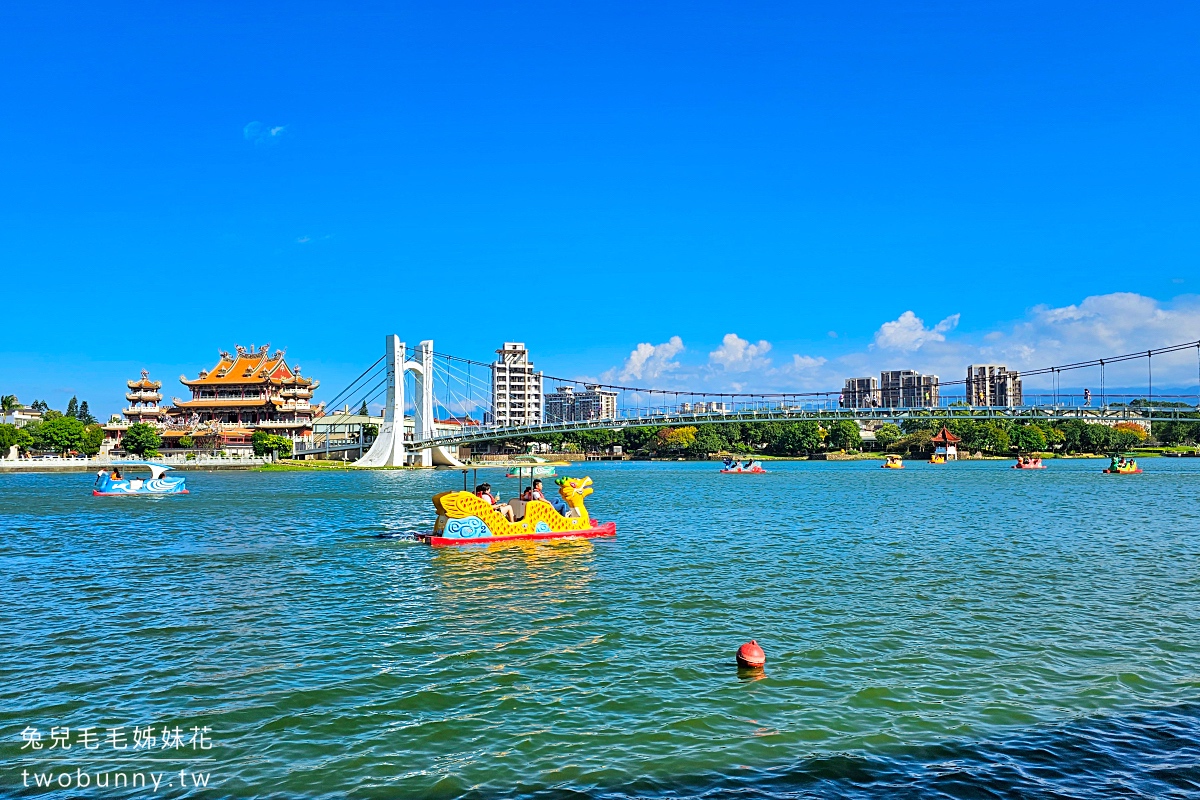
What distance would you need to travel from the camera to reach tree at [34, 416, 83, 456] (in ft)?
266

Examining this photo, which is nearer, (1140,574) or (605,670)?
(605,670)

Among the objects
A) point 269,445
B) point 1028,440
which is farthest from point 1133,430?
point 269,445

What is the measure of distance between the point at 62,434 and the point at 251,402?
19091 millimetres

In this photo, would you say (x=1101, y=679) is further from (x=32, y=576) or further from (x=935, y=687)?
(x=32, y=576)

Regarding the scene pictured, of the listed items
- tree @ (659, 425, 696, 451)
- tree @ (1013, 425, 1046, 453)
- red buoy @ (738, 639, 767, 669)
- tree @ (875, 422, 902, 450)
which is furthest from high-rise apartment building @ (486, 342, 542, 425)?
red buoy @ (738, 639, 767, 669)

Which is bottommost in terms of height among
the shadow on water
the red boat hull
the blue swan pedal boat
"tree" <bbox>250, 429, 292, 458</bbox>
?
the shadow on water

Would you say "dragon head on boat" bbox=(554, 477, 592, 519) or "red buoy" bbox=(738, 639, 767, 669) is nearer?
"red buoy" bbox=(738, 639, 767, 669)

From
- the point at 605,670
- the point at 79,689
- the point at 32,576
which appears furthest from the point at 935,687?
the point at 32,576

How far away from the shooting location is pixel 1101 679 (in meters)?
9.87

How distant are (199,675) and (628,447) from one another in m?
130

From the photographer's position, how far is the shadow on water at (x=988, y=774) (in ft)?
22.8

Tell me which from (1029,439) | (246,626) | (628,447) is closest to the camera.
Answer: (246,626)

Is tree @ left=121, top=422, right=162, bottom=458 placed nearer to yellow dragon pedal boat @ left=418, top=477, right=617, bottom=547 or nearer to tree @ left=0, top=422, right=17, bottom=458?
tree @ left=0, top=422, right=17, bottom=458

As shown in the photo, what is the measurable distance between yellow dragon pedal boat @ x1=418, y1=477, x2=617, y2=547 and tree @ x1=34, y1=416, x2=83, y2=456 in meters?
73.9
